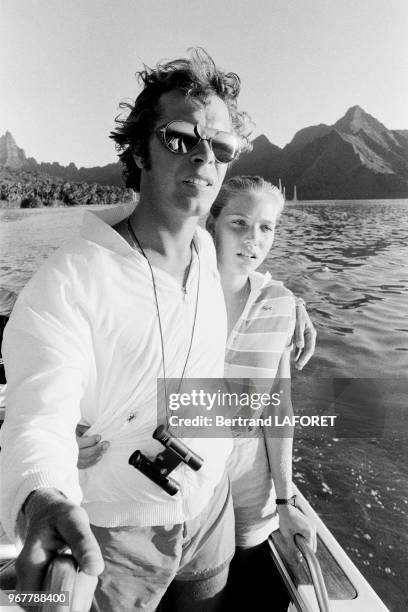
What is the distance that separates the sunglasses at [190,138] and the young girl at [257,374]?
0.26 m

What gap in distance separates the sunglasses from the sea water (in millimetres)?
3039

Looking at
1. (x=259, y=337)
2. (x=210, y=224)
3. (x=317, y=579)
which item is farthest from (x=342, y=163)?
(x=317, y=579)

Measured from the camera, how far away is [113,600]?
682 millimetres

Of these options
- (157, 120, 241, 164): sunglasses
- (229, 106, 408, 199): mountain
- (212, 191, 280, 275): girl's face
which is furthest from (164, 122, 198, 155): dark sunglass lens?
(229, 106, 408, 199): mountain

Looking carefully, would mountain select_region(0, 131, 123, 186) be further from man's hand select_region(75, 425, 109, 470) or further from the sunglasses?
man's hand select_region(75, 425, 109, 470)

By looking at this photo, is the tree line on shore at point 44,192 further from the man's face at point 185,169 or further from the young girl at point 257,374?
the man's face at point 185,169

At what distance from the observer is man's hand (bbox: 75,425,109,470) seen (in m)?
0.66

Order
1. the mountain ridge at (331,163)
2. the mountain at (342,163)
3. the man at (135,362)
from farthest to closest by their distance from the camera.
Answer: the mountain at (342,163) → the mountain ridge at (331,163) → the man at (135,362)

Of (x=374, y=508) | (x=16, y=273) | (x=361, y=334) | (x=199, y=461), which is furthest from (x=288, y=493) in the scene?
(x=16, y=273)

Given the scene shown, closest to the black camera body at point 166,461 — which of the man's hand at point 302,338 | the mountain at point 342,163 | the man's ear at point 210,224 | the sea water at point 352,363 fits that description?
the man's hand at point 302,338

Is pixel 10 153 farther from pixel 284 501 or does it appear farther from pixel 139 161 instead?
pixel 284 501

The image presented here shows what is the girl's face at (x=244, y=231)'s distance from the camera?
102 cm

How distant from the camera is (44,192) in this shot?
27.1ft

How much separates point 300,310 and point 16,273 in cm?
642
